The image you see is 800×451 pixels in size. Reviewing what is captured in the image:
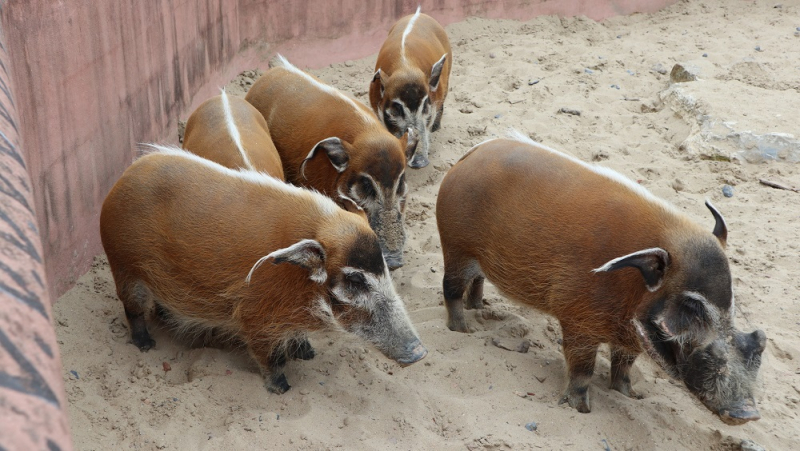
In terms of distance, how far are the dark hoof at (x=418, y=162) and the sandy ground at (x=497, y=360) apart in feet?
0.35

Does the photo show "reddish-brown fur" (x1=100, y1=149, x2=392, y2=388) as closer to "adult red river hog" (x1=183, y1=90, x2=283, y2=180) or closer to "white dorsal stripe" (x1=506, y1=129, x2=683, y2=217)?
"adult red river hog" (x1=183, y1=90, x2=283, y2=180)

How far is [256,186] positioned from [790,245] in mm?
3739

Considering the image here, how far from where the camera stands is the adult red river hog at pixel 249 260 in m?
3.71

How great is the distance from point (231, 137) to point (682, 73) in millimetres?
5423

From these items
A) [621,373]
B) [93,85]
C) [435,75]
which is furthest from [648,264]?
[435,75]

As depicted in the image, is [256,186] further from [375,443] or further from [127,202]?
[375,443]

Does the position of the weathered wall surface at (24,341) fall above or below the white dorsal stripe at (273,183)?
above

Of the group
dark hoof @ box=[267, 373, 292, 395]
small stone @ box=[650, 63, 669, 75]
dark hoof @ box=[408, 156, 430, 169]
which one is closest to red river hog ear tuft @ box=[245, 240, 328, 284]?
dark hoof @ box=[267, 373, 292, 395]

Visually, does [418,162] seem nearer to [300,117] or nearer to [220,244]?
[300,117]

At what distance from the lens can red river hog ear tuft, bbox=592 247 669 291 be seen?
3.37 metres

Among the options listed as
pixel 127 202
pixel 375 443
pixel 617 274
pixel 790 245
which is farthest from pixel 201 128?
pixel 790 245

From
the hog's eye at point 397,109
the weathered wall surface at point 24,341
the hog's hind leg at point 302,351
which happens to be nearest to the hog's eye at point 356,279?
the hog's hind leg at point 302,351

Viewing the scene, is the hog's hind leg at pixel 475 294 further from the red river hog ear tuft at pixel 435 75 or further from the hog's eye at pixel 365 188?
the red river hog ear tuft at pixel 435 75

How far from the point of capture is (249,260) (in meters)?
3.72
